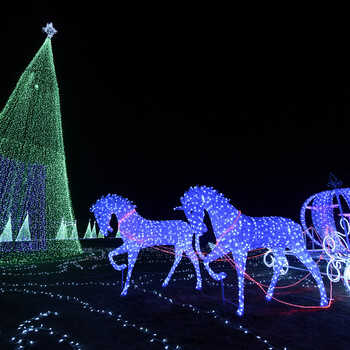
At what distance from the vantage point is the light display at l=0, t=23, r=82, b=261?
8.53m

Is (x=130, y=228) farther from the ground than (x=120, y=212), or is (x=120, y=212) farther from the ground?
(x=120, y=212)

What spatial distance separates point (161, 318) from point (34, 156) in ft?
26.0

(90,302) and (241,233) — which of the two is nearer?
(241,233)

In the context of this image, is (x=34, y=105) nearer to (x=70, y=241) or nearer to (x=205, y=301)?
(x=70, y=241)

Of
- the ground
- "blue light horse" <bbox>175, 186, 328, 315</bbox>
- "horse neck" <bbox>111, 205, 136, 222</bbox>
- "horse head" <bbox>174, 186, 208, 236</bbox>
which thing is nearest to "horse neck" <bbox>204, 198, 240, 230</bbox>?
"blue light horse" <bbox>175, 186, 328, 315</bbox>

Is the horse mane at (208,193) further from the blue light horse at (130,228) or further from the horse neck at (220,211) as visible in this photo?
the blue light horse at (130,228)

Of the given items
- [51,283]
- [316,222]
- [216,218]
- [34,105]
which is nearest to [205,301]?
[216,218]

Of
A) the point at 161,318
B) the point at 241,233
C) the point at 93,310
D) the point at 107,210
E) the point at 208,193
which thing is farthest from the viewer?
the point at 107,210

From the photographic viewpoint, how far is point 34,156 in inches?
359

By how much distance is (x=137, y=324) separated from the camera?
3.37 metres

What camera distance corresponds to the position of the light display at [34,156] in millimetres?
8531

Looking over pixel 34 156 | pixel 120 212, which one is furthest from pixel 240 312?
pixel 34 156

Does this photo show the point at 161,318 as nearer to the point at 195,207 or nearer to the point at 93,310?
the point at 93,310

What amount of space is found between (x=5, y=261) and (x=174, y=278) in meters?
6.66
